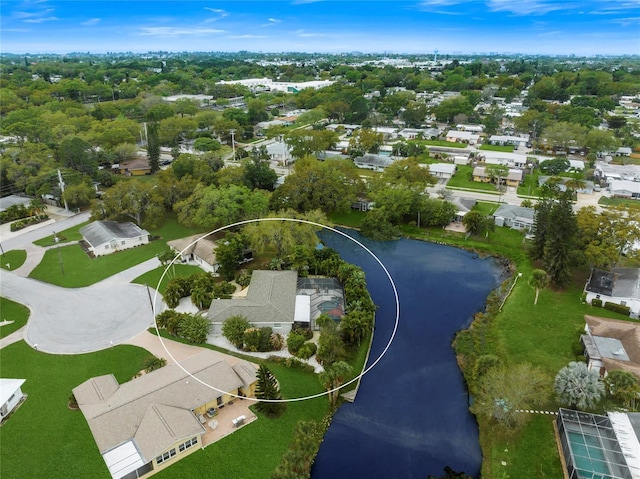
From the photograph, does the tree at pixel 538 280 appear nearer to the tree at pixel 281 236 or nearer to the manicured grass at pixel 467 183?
the tree at pixel 281 236

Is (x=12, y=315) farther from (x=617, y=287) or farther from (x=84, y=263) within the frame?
(x=617, y=287)

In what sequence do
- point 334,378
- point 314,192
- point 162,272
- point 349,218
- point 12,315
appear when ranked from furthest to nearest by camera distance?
point 349,218, point 314,192, point 162,272, point 12,315, point 334,378

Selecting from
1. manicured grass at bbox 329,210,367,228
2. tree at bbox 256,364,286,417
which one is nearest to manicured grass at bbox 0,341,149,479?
tree at bbox 256,364,286,417

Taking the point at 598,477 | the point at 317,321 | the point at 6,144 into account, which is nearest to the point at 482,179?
the point at 317,321

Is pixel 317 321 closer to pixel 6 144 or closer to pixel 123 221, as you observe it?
pixel 123 221

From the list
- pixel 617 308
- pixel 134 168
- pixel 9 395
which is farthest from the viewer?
pixel 134 168

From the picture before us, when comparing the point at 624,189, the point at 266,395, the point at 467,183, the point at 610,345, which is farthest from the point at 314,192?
the point at 624,189

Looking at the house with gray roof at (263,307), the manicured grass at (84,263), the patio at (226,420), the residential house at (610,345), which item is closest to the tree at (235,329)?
the house with gray roof at (263,307)
